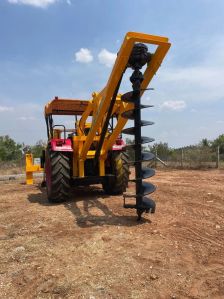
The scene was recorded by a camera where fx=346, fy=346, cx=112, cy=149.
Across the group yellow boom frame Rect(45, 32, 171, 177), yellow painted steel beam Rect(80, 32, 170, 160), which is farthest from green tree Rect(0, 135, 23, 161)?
yellow painted steel beam Rect(80, 32, 170, 160)

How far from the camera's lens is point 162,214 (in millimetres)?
5918

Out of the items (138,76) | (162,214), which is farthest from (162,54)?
(162,214)

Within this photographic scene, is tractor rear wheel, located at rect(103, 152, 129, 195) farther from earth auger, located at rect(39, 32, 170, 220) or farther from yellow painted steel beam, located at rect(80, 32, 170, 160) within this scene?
yellow painted steel beam, located at rect(80, 32, 170, 160)

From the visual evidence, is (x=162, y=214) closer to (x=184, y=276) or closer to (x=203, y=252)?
(x=203, y=252)

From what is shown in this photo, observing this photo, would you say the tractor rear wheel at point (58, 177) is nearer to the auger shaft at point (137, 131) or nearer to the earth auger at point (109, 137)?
the earth auger at point (109, 137)

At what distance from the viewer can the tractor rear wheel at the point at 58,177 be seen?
721cm

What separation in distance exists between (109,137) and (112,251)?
11.4ft

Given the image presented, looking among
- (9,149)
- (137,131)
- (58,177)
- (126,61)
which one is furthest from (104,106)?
(9,149)

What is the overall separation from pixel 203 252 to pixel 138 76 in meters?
2.84

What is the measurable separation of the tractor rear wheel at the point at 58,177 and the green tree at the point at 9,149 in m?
32.0

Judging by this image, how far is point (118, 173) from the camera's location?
311 inches

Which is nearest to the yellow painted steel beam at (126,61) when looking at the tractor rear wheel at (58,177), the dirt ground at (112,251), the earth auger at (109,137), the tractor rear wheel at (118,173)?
the earth auger at (109,137)

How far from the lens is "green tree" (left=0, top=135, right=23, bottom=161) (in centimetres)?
3878

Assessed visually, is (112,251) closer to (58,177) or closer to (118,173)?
(58,177)
